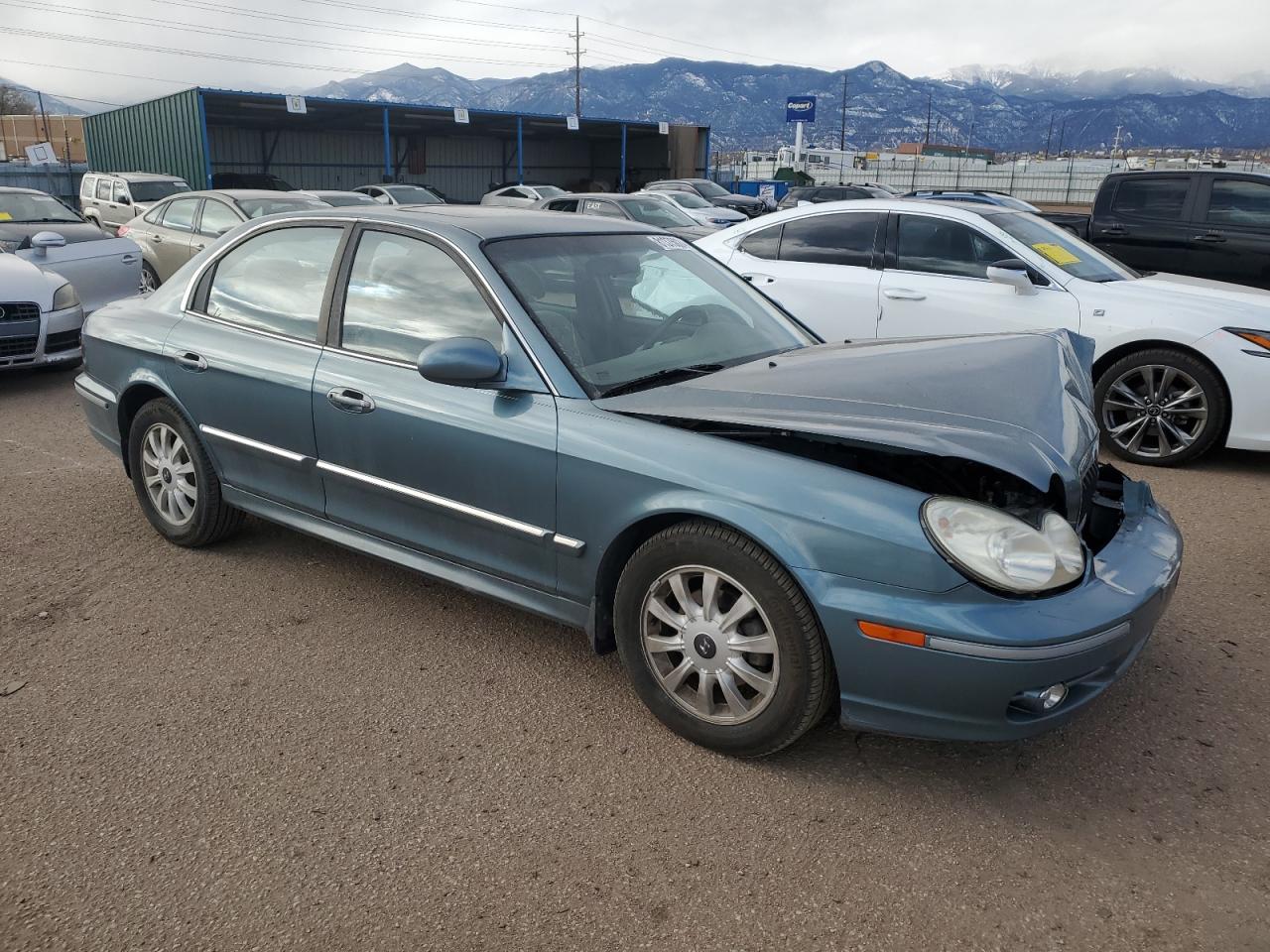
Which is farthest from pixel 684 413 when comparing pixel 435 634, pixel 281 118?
pixel 281 118

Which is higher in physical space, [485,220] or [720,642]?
[485,220]

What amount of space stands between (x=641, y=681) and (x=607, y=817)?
460mm

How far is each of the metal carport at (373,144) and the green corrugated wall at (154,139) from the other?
0.03m

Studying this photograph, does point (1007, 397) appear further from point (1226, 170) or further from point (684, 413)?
point (1226, 170)

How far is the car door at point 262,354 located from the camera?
3596 millimetres

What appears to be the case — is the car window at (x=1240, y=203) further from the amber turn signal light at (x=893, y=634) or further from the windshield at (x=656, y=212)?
the amber turn signal light at (x=893, y=634)

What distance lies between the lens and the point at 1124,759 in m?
2.80

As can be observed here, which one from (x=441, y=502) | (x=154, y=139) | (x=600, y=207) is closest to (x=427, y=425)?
(x=441, y=502)

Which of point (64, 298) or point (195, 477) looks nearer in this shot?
point (195, 477)

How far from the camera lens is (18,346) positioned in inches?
297

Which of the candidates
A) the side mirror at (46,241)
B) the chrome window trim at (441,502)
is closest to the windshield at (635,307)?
the chrome window trim at (441,502)

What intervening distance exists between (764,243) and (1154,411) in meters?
2.91

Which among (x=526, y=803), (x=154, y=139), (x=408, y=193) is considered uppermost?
(x=154, y=139)

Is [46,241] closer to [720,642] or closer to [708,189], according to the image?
[720,642]
